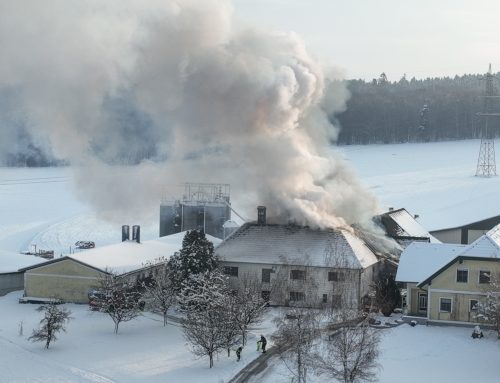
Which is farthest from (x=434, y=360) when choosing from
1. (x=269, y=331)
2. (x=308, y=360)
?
(x=269, y=331)

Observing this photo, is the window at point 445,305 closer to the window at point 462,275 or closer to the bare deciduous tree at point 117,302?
the window at point 462,275

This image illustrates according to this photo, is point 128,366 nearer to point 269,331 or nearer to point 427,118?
point 269,331

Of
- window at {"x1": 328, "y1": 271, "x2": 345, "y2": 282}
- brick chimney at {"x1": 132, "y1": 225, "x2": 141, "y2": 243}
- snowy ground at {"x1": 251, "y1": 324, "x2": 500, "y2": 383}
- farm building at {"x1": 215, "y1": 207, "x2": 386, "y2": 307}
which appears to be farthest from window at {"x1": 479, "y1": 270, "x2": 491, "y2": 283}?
brick chimney at {"x1": 132, "y1": 225, "x2": 141, "y2": 243}

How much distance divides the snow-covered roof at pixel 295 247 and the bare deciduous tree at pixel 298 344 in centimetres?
888

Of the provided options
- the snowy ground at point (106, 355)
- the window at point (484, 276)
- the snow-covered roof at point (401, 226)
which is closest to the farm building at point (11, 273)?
the snowy ground at point (106, 355)

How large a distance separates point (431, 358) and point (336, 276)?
11196 mm

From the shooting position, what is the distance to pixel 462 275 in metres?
37.7

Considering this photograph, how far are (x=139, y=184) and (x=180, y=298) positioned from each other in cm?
2864

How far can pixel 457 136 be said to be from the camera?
454 feet

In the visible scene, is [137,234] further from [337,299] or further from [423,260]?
[423,260]

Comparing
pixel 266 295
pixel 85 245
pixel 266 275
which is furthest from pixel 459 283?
pixel 85 245

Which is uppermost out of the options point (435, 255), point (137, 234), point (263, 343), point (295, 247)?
point (435, 255)

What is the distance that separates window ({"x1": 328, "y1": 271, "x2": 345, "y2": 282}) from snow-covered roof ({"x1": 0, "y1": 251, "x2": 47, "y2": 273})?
16905mm

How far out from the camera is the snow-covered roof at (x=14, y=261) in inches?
1816
